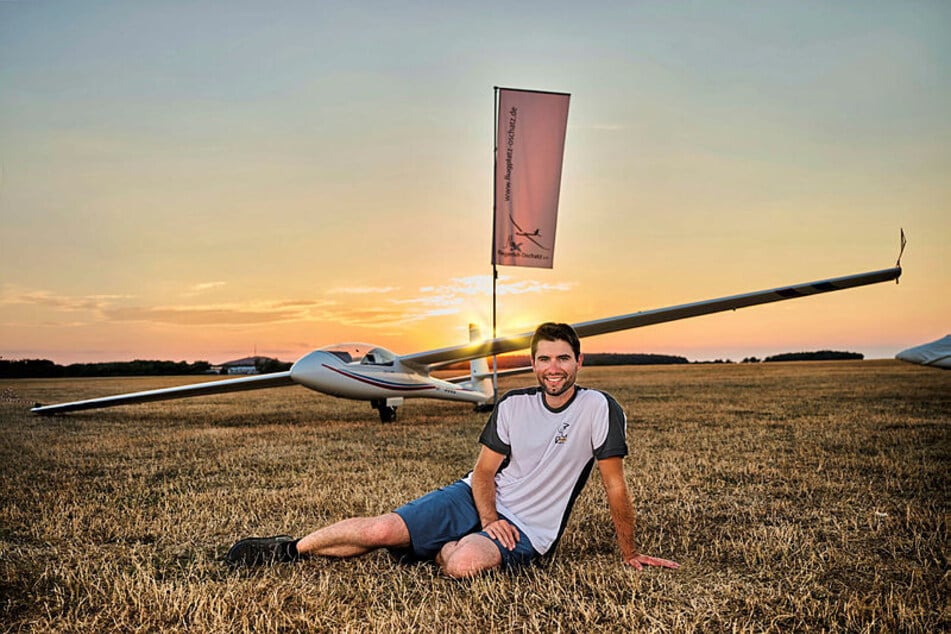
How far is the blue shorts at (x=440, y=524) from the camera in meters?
4.36

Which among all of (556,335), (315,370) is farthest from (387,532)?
(315,370)

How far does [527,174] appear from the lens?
14031 mm

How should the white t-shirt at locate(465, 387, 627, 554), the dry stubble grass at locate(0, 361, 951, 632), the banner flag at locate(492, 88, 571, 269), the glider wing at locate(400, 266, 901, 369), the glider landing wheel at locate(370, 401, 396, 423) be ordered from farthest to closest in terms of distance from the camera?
1. the glider landing wheel at locate(370, 401, 396, 423)
2. the banner flag at locate(492, 88, 571, 269)
3. the glider wing at locate(400, 266, 901, 369)
4. the white t-shirt at locate(465, 387, 627, 554)
5. the dry stubble grass at locate(0, 361, 951, 632)

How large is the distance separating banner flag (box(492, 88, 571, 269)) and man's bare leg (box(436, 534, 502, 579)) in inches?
405

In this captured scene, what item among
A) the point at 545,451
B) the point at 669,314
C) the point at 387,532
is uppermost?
the point at 669,314

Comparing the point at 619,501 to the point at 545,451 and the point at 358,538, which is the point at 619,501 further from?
the point at 358,538

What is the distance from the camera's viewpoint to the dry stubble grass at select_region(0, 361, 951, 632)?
3.81 m

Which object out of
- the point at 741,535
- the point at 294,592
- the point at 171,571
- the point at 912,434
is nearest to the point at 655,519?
the point at 741,535

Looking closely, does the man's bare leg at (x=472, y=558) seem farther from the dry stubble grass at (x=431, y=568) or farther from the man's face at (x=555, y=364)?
the man's face at (x=555, y=364)

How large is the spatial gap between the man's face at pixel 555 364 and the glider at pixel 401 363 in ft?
29.5

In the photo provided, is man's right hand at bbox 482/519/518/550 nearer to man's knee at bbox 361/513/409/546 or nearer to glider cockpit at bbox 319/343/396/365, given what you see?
man's knee at bbox 361/513/409/546

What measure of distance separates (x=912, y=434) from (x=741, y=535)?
7.71 metres

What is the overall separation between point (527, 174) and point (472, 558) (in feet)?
35.2

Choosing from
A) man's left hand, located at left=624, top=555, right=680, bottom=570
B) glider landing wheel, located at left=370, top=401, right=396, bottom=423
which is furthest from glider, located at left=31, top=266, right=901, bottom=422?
man's left hand, located at left=624, top=555, right=680, bottom=570
